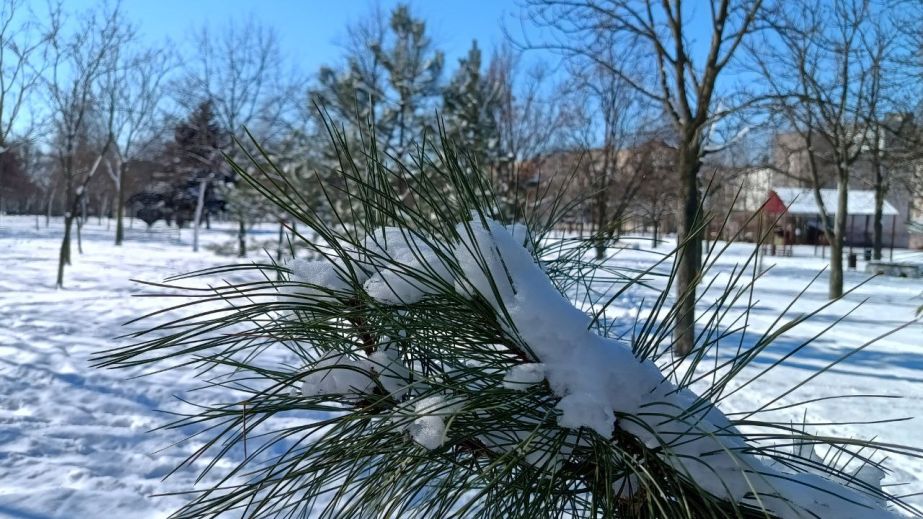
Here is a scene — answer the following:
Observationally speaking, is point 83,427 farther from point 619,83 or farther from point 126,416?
point 619,83

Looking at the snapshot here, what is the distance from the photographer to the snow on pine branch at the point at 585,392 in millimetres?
717

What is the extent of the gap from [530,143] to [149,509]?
52.1 ft

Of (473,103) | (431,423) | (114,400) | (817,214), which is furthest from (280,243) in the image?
(817,214)

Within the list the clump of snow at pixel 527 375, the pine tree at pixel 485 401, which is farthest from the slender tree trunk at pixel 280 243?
the clump of snow at pixel 527 375

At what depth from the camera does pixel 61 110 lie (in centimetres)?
1327

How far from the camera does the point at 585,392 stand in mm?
704

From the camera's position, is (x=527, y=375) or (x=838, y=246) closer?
(x=527, y=375)

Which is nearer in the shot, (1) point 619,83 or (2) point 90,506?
(2) point 90,506

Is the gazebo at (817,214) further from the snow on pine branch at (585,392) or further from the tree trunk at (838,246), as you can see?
the snow on pine branch at (585,392)

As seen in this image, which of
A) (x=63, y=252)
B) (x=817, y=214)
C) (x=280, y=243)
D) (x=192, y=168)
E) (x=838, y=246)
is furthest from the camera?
(x=817, y=214)

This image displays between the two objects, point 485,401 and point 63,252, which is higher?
point 485,401

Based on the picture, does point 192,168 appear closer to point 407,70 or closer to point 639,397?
point 407,70

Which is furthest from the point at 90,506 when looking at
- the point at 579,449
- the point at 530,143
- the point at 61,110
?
the point at 530,143

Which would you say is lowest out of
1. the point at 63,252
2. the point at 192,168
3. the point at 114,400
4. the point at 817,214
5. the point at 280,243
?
the point at 114,400
